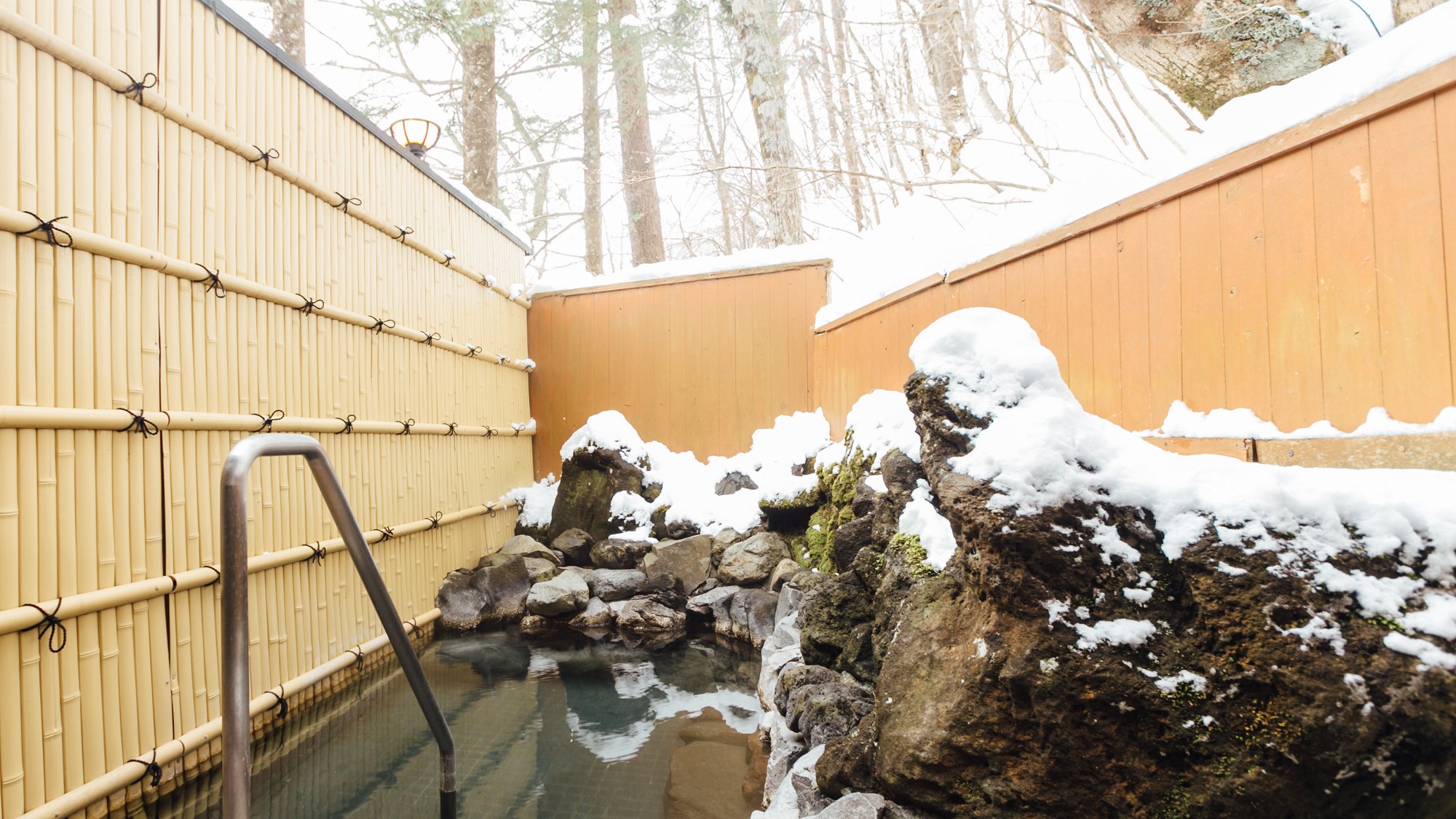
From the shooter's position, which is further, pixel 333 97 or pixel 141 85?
pixel 333 97

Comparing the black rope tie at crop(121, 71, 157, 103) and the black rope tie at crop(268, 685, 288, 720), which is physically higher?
the black rope tie at crop(121, 71, 157, 103)

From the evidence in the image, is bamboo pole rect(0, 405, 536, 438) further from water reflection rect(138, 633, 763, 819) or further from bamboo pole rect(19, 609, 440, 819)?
water reflection rect(138, 633, 763, 819)

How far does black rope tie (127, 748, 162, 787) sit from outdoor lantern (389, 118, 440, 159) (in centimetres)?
405

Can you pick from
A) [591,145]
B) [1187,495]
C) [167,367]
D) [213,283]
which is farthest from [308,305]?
[591,145]

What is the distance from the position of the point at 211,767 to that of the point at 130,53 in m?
2.95

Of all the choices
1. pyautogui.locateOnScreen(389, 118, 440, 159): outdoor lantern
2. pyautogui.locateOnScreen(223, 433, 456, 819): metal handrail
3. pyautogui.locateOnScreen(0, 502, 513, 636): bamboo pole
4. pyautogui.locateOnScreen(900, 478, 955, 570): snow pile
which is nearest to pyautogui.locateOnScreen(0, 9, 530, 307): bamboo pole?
pyautogui.locateOnScreen(389, 118, 440, 159): outdoor lantern

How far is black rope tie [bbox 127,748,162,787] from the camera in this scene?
2.54 m

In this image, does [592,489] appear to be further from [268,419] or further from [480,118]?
[480,118]

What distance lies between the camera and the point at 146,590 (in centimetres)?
261

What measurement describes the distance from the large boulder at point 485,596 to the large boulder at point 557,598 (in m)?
0.12

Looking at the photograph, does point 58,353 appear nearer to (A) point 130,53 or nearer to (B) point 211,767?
(A) point 130,53

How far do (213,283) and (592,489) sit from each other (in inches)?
132

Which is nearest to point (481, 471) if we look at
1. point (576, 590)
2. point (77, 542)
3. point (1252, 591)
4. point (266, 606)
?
point (576, 590)

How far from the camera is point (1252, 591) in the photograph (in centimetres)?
128
